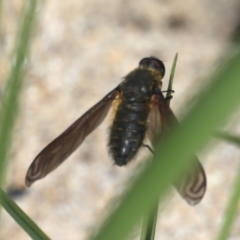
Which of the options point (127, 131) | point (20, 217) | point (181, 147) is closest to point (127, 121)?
point (127, 131)

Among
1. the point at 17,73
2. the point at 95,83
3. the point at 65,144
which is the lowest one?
the point at 95,83

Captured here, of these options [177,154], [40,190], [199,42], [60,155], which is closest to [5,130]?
[177,154]

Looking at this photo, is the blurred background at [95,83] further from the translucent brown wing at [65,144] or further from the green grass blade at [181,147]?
the green grass blade at [181,147]

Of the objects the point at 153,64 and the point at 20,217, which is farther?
the point at 153,64

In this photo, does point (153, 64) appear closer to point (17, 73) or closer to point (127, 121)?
point (127, 121)

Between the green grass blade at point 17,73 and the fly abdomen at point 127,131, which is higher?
the green grass blade at point 17,73

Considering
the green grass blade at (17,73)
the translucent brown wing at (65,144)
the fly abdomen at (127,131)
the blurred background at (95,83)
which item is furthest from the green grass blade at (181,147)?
the blurred background at (95,83)
